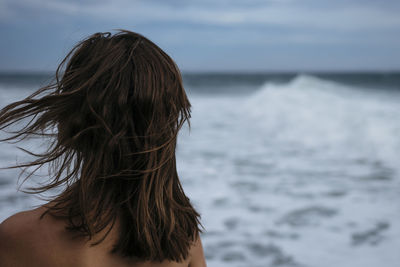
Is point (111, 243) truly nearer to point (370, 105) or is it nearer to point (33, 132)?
point (33, 132)

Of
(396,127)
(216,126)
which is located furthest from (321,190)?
(216,126)

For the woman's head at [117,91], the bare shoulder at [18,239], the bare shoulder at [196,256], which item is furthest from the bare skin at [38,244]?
the bare shoulder at [196,256]

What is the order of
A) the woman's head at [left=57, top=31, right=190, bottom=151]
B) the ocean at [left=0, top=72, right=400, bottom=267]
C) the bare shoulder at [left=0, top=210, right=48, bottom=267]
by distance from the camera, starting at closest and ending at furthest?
the bare shoulder at [left=0, top=210, right=48, bottom=267] → the woman's head at [left=57, top=31, right=190, bottom=151] → the ocean at [left=0, top=72, right=400, bottom=267]

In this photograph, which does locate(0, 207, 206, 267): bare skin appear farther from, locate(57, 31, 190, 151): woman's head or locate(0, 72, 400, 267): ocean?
locate(0, 72, 400, 267): ocean

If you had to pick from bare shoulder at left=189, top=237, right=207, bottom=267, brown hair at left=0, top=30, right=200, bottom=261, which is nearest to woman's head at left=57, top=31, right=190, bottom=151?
brown hair at left=0, top=30, right=200, bottom=261

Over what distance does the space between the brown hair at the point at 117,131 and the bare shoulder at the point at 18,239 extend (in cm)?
6

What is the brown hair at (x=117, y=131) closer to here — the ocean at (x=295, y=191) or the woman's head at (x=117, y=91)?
the woman's head at (x=117, y=91)

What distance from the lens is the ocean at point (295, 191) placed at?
360 centimetres

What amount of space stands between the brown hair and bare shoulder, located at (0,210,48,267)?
2.3 inches

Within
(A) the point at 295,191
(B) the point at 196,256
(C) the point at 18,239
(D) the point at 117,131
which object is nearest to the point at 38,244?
(C) the point at 18,239

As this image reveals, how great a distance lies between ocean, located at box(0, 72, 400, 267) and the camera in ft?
11.8

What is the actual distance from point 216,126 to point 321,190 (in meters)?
5.93

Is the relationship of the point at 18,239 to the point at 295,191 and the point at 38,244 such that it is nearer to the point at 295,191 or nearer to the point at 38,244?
the point at 38,244

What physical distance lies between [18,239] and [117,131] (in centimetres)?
31
